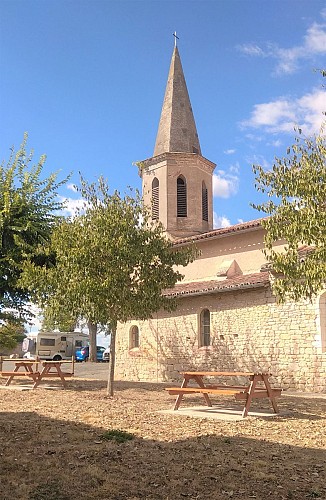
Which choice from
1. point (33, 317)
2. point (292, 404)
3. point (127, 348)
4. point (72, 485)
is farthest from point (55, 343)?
point (72, 485)

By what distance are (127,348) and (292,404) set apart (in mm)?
11479

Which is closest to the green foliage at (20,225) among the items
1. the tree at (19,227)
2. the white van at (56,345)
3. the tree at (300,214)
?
the tree at (19,227)

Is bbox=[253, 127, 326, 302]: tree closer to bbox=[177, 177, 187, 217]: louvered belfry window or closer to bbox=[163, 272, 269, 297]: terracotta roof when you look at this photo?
bbox=[163, 272, 269, 297]: terracotta roof

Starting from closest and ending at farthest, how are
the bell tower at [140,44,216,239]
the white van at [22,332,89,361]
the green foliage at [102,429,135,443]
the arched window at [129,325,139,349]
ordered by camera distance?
the green foliage at [102,429,135,443]
the arched window at [129,325,139,349]
the bell tower at [140,44,216,239]
the white van at [22,332,89,361]

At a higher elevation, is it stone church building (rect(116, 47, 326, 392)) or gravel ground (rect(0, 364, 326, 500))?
stone church building (rect(116, 47, 326, 392))

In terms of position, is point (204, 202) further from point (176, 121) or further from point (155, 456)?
point (155, 456)

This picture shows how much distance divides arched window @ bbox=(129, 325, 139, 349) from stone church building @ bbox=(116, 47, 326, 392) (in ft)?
0.15

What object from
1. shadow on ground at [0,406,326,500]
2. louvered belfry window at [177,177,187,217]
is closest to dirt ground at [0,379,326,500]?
shadow on ground at [0,406,326,500]

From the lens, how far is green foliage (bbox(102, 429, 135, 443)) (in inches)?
283

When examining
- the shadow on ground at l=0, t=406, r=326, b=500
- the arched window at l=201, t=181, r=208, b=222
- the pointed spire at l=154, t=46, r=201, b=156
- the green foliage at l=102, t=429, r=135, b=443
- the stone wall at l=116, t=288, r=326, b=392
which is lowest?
the shadow on ground at l=0, t=406, r=326, b=500

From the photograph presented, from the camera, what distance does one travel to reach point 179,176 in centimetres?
2858

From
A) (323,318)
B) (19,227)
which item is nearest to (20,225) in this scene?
(19,227)

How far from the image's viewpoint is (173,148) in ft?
95.1

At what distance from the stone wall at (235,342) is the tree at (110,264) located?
16.1ft
